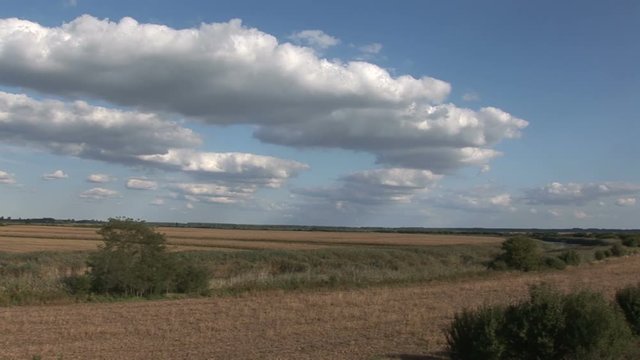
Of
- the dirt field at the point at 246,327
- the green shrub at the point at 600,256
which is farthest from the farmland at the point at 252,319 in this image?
the green shrub at the point at 600,256

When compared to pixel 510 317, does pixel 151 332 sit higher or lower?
lower

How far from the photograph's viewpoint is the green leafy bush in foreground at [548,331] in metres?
10.7

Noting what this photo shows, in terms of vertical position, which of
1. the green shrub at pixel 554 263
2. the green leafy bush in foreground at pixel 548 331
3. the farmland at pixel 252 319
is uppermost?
the green leafy bush in foreground at pixel 548 331

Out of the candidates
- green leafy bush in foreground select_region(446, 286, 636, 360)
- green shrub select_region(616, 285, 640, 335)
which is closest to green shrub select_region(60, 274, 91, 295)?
green leafy bush in foreground select_region(446, 286, 636, 360)

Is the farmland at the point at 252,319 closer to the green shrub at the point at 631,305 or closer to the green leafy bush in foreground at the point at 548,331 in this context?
the green leafy bush in foreground at the point at 548,331

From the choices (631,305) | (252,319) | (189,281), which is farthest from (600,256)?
(631,305)

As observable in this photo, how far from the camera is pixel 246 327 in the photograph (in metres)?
17.7

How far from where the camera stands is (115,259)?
28766 mm

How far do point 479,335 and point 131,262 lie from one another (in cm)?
2110

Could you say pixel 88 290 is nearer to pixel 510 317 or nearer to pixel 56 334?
pixel 56 334

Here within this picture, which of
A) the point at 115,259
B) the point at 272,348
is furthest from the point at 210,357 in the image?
the point at 115,259

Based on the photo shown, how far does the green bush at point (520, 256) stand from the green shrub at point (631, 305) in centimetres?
3217

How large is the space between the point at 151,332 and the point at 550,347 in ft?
32.5

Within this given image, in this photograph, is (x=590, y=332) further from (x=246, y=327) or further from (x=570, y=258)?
(x=570, y=258)
